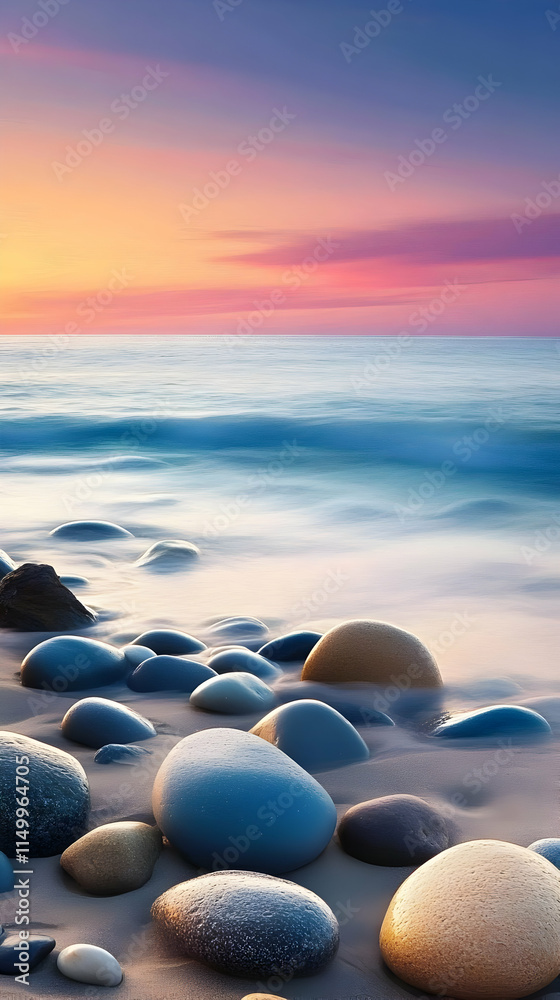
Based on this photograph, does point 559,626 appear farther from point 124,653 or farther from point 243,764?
point 243,764

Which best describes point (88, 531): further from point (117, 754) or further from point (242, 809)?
point (242, 809)

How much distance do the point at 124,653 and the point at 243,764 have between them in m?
1.76

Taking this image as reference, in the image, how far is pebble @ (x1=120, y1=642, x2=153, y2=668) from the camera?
4.14 metres

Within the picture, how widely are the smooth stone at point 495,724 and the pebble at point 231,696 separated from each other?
77 centimetres

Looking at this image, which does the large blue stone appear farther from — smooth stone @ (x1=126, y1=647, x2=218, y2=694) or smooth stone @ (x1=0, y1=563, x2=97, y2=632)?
smooth stone @ (x1=0, y1=563, x2=97, y2=632)

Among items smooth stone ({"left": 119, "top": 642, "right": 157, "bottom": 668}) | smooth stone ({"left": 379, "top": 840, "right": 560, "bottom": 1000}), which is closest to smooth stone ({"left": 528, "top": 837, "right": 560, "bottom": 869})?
smooth stone ({"left": 379, "top": 840, "right": 560, "bottom": 1000})

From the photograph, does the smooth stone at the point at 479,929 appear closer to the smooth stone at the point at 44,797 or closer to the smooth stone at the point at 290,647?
the smooth stone at the point at 44,797

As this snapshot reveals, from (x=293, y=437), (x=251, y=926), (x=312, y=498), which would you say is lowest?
(x=312, y=498)

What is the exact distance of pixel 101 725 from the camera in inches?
127

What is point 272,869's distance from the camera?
2402 mm

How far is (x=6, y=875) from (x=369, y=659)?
7.23ft

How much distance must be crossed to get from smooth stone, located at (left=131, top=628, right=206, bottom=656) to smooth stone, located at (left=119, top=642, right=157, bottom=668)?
151 millimetres

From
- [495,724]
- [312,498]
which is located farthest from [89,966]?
[312,498]

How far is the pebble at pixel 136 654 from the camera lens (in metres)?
4.14
